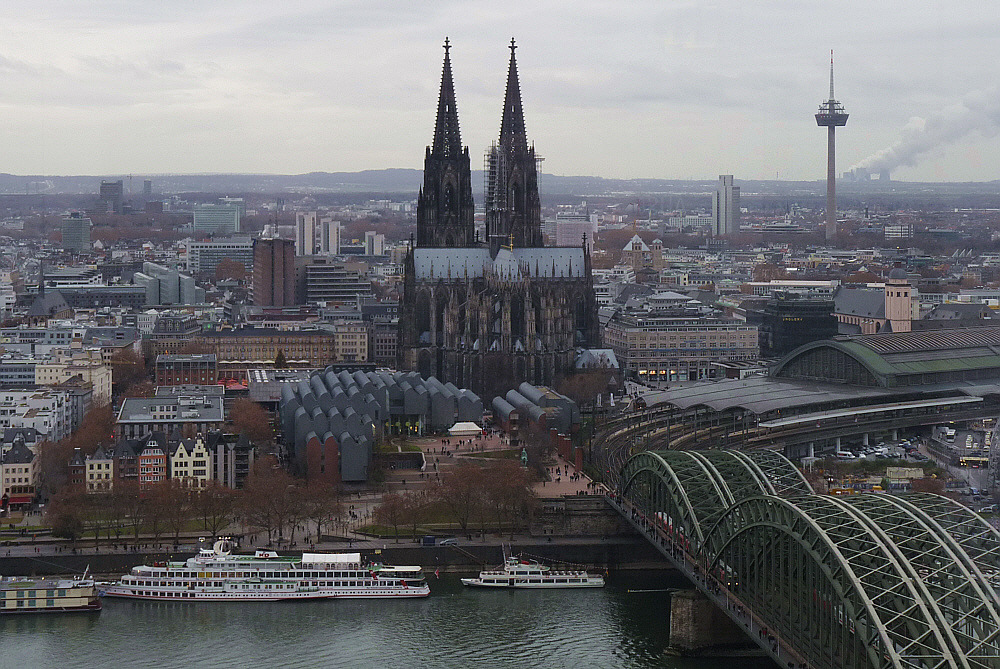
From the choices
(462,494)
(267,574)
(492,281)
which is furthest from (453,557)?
(492,281)

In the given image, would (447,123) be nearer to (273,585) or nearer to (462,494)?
(462,494)

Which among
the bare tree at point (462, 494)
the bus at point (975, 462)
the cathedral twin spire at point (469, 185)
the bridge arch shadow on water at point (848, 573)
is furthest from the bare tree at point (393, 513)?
the cathedral twin spire at point (469, 185)

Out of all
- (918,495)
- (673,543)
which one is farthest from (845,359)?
(918,495)

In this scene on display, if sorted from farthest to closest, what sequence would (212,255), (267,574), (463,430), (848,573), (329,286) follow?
(212,255)
(329,286)
(463,430)
(267,574)
(848,573)

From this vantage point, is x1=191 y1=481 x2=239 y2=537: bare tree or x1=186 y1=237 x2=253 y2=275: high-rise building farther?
x1=186 y1=237 x2=253 y2=275: high-rise building

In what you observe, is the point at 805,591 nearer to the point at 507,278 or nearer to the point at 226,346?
the point at 507,278

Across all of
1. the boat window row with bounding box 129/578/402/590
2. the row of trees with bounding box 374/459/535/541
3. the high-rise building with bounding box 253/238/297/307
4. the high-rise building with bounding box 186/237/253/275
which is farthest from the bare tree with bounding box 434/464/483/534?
the high-rise building with bounding box 186/237/253/275

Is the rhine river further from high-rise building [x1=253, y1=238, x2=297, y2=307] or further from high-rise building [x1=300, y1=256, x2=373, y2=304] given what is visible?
high-rise building [x1=300, y1=256, x2=373, y2=304]

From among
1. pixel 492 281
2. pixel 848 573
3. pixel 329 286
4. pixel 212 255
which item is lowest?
pixel 848 573
